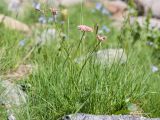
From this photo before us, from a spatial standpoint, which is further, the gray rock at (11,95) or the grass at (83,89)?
the gray rock at (11,95)

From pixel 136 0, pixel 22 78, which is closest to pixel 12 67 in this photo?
pixel 22 78

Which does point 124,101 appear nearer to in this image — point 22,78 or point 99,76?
point 99,76

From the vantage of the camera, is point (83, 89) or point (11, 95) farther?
point (11, 95)

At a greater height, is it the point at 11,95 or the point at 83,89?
the point at 83,89

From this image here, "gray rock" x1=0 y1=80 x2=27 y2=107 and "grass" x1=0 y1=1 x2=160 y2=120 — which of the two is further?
"gray rock" x1=0 y1=80 x2=27 y2=107

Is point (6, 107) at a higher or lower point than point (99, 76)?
lower

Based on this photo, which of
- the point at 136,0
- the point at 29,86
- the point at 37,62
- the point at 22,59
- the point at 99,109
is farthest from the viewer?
the point at 136,0

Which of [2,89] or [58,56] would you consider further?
[58,56]

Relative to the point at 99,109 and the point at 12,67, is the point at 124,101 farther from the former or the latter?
the point at 12,67

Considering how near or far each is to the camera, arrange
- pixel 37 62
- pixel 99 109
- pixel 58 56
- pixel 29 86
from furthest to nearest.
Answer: pixel 37 62 < pixel 58 56 < pixel 29 86 < pixel 99 109
